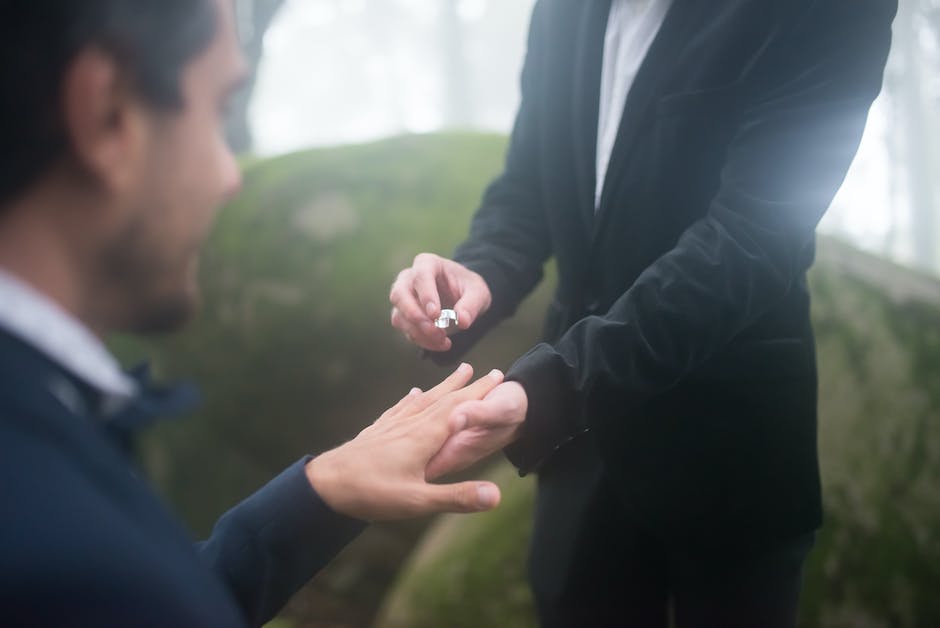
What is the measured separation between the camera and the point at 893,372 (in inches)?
107

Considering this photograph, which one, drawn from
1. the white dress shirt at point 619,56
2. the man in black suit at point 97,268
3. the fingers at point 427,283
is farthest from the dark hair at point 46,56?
the white dress shirt at point 619,56

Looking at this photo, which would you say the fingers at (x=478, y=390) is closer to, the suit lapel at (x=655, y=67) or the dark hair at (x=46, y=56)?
the suit lapel at (x=655, y=67)

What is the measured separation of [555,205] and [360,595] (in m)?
2.74

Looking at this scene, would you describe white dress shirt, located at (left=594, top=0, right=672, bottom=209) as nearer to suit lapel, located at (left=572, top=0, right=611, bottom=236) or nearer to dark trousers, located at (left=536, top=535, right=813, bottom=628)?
suit lapel, located at (left=572, top=0, right=611, bottom=236)

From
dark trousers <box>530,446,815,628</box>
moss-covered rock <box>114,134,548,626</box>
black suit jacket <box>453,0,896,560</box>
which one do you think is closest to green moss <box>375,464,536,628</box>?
moss-covered rock <box>114,134,548,626</box>

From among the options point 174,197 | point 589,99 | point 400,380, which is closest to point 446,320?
point 589,99

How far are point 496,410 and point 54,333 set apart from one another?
23.2 inches

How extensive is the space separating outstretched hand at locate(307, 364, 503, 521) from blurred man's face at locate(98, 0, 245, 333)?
13.9 inches

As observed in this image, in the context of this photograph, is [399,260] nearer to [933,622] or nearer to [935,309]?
[935,309]

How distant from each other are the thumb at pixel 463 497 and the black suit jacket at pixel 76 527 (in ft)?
1.12

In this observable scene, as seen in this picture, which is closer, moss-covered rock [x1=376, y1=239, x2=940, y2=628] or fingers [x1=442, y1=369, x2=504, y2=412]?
fingers [x1=442, y1=369, x2=504, y2=412]

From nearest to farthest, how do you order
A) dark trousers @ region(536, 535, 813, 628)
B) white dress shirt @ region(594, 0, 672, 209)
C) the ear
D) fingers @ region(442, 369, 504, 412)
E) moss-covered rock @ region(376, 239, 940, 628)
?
the ear
fingers @ region(442, 369, 504, 412)
white dress shirt @ region(594, 0, 672, 209)
dark trousers @ region(536, 535, 813, 628)
moss-covered rock @ region(376, 239, 940, 628)

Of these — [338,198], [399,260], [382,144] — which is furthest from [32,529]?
[382,144]

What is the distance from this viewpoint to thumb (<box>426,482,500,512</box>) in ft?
3.20
